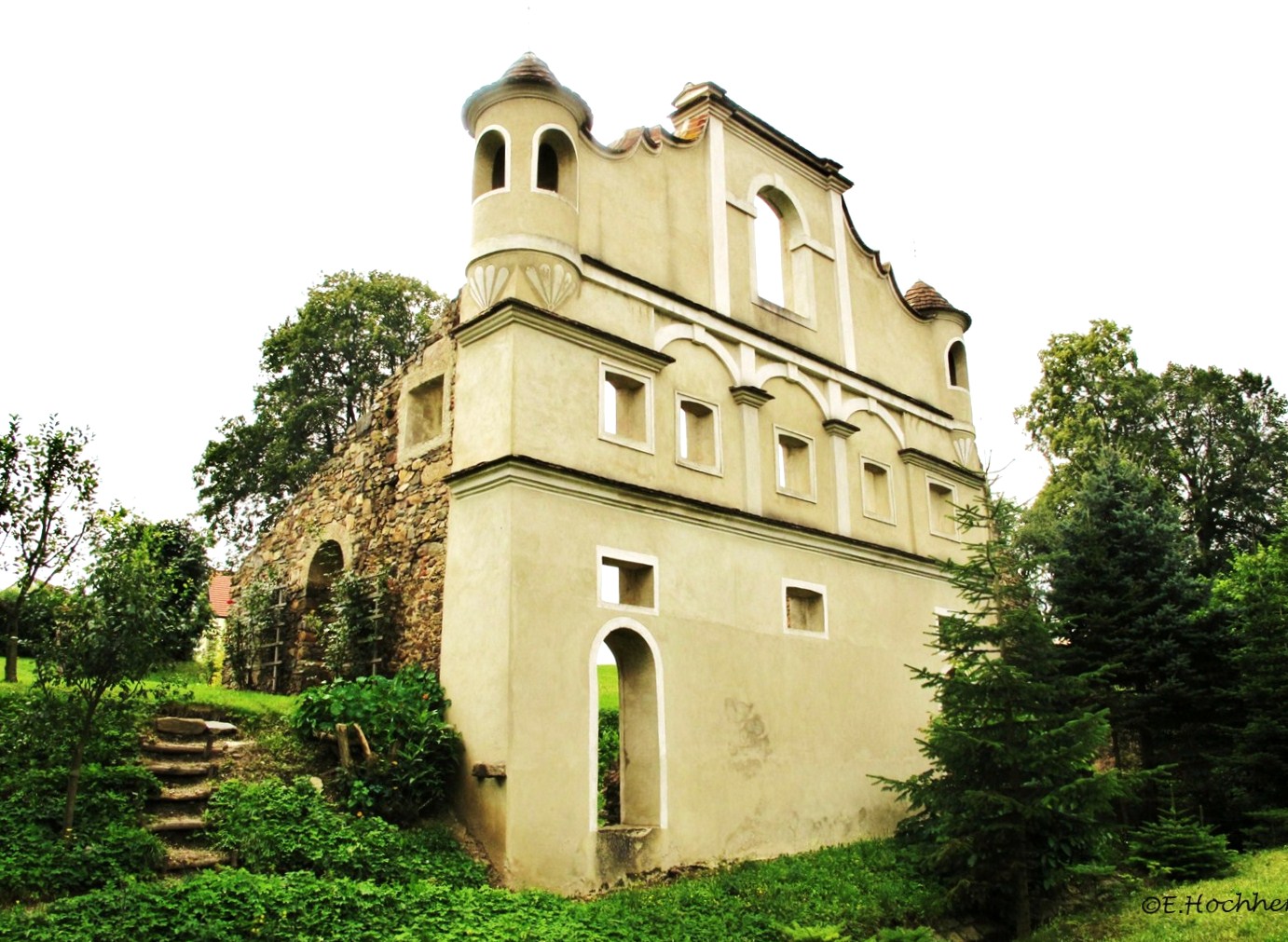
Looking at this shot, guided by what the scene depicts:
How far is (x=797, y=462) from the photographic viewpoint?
52.6 ft

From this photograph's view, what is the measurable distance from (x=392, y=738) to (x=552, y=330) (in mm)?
5112

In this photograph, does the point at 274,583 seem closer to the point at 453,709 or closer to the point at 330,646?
the point at 330,646

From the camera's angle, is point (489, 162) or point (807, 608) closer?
point (489, 162)

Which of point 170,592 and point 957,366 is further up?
point 957,366

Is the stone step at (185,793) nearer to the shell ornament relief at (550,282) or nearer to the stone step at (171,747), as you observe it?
the stone step at (171,747)

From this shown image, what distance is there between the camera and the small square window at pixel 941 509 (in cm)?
1857

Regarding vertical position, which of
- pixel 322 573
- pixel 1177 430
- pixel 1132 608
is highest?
pixel 1177 430

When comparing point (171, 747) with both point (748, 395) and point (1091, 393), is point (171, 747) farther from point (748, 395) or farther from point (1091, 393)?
point (1091, 393)

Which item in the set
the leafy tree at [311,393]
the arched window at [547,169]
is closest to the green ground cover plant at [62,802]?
the arched window at [547,169]

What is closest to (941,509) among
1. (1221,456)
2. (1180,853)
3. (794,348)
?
(794,348)

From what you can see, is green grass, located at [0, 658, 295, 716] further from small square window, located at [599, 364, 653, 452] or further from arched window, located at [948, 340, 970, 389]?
arched window, located at [948, 340, 970, 389]

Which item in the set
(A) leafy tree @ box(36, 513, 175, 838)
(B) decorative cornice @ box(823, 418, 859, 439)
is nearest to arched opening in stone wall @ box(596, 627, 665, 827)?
(A) leafy tree @ box(36, 513, 175, 838)

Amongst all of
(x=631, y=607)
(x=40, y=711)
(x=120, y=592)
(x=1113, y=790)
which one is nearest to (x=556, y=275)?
(x=631, y=607)

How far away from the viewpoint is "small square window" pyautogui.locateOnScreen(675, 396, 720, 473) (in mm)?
14133
